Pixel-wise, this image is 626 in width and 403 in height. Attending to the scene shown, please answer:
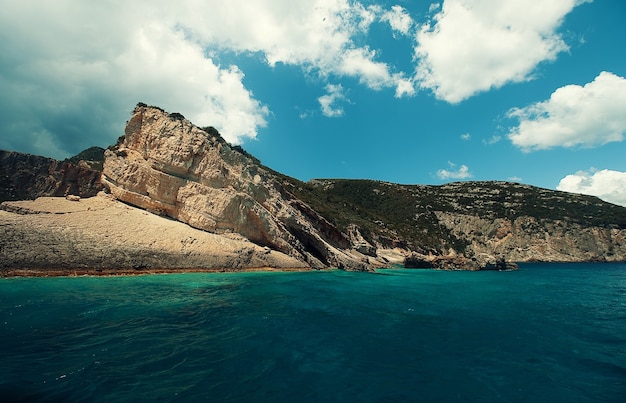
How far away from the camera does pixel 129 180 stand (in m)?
28.5

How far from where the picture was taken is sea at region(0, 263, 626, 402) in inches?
234

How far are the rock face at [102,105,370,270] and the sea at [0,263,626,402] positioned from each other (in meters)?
14.5

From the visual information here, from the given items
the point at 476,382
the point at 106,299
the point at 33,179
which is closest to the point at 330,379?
the point at 476,382

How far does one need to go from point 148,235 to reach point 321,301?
15872 millimetres

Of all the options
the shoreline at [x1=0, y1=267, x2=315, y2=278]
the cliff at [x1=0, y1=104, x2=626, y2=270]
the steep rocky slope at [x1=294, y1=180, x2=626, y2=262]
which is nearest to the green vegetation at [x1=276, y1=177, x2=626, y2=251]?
the steep rocky slope at [x1=294, y1=180, x2=626, y2=262]

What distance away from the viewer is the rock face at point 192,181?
94.7 feet

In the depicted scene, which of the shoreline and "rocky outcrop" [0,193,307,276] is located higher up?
"rocky outcrop" [0,193,307,276]

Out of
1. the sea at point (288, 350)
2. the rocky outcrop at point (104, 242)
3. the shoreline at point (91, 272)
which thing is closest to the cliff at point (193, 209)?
the rocky outcrop at point (104, 242)

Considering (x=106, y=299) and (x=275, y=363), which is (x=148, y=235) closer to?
(x=106, y=299)

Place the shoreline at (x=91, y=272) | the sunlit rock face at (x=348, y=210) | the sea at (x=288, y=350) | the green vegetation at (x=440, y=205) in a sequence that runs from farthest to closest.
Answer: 1. the green vegetation at (x=440, y=205)
2. the sunlit rock face at (x=348, y=210)
3. the shoreline at (x=91, y=272)
4. the sea at (x=288, y=350)

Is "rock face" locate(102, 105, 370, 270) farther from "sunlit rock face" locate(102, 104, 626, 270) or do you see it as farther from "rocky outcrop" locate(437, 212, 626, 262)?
"rocky outcrop" locate(437, 212, 626, 262)

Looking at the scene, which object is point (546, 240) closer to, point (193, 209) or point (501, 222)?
point (501, 222)

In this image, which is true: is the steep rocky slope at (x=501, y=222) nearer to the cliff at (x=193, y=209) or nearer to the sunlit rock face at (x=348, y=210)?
the sunlit rock face at (x=348, y=210)

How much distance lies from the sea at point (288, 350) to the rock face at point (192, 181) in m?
14.5
